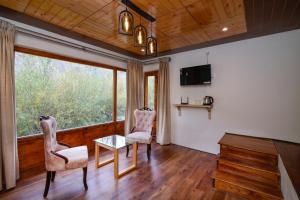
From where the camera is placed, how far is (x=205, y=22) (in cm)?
236

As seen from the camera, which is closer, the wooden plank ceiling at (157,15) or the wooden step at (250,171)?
the wooden plank ceiling at (157,15)

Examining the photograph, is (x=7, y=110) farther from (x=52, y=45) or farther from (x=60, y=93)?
(x=52, y=45)

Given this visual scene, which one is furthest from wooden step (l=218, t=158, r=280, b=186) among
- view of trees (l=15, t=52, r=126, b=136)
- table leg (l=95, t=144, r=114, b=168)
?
view of trees (l=15, t=52, r=126, b=136)

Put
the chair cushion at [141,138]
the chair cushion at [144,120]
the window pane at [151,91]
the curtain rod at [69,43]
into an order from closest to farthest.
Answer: the curtain rod at [69,43]
the chair cushion at [141,138]
the chair cushion at [144,120]
the window pane at [151,91]

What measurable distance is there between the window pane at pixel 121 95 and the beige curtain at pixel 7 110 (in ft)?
7.61

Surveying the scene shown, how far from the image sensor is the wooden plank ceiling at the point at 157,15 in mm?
1899

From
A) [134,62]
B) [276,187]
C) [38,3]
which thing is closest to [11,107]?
[38,3]

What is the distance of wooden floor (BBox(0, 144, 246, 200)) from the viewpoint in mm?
1977

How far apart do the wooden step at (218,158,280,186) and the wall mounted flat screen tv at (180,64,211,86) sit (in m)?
1.77

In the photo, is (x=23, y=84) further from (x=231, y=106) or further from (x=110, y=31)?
(x=231, y=106)

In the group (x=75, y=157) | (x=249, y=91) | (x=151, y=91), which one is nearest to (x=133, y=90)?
(x=151, y=91)

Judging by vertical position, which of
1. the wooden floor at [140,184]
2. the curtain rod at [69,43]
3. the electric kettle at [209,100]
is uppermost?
the curtain rod at [69,43]

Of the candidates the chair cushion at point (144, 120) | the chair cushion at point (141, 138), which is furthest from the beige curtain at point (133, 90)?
the chair cushion at point (141, 138)

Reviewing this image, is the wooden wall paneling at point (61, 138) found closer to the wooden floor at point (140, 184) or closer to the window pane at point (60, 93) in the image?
the window pane at point (60, 93)
